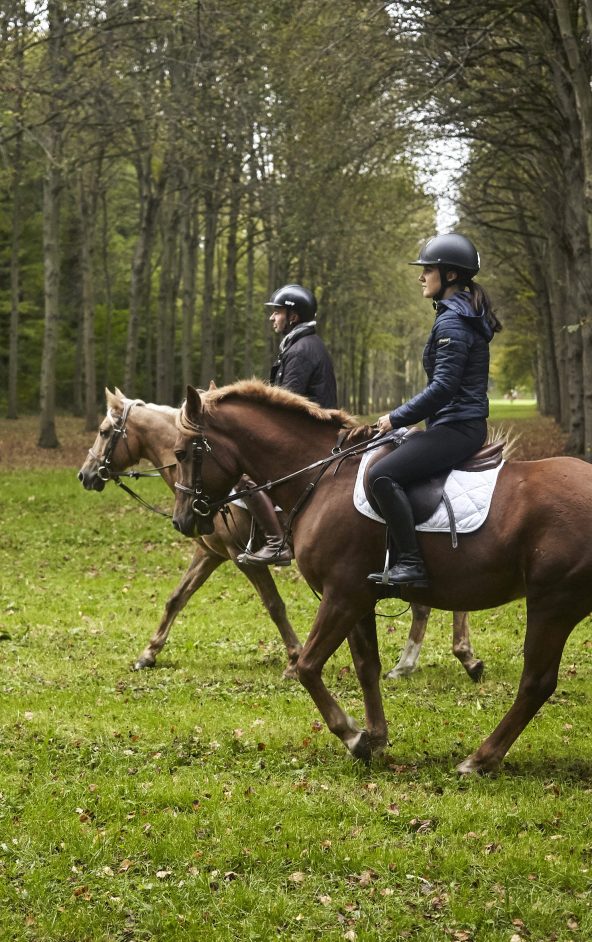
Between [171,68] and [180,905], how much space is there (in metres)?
23.4

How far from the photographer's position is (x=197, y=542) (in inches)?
429

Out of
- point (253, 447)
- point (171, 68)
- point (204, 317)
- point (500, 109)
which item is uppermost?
point (171, 68)

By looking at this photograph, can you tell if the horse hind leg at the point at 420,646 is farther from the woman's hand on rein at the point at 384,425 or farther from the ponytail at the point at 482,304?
the ponytail at the point at 482,304

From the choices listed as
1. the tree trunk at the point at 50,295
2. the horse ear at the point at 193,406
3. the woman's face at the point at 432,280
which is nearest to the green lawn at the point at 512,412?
the tree trunk at the point at 50,295

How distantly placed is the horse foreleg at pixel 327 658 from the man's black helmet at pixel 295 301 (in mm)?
3787

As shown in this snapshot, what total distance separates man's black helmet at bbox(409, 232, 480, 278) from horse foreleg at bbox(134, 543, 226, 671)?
4.64 m

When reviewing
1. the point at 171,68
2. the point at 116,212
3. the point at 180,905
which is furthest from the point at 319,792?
the point at 116,212

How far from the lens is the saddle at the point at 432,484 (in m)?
6.87

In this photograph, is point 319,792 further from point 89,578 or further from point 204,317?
point 204,317

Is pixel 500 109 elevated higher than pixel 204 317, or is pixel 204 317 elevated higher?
pixel 500 109

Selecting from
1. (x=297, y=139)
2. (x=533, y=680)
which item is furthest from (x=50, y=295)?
(x=533, y=680)

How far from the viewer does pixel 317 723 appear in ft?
27.5

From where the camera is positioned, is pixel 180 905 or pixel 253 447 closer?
pixel 180 905

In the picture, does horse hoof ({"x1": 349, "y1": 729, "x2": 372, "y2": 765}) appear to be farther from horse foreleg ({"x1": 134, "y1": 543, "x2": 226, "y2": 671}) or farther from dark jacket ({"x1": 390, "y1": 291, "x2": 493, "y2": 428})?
horse foreleg ({"x1": 134, "y1": 543, "x2": 226, "y2": 671})
